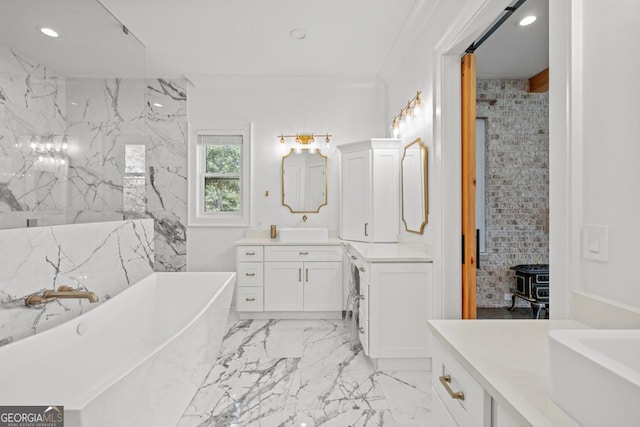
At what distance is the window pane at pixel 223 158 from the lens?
419 centimetres

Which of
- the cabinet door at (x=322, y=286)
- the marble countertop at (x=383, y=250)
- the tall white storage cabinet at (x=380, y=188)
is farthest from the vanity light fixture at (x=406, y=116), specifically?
the cabinet door at (x=322, y=286)

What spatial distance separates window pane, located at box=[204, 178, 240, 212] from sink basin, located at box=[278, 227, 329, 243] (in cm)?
76

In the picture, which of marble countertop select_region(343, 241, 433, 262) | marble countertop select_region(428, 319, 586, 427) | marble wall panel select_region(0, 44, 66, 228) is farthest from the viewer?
marble countertop select_region(343, 241, 433, 262)

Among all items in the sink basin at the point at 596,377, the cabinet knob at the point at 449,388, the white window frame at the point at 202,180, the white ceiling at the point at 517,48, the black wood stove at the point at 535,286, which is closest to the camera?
the sink basin at the point at 596,377

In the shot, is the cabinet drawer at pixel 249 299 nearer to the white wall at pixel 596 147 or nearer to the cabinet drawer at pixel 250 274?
the cabinet drawer at pixel 250 274

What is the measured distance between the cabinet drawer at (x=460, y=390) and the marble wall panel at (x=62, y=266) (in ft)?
6.36

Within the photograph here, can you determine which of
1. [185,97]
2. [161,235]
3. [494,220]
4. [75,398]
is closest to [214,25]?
[185,97]

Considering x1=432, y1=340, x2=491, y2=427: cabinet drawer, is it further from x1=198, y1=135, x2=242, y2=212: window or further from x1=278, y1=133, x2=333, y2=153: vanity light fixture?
x1=198, y1=135, x2=242, y2=212: window

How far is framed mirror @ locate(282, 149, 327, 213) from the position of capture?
4191mm

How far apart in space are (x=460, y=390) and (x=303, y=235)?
10.0ft

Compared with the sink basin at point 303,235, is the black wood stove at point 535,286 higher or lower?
lower

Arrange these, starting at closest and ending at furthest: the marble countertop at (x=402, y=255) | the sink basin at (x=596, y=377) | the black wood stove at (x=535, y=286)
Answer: the sink basin at (x=596, y=377) < the marble countertop at (x=402, y=255) < the black wood stove at (x=535, y=286)

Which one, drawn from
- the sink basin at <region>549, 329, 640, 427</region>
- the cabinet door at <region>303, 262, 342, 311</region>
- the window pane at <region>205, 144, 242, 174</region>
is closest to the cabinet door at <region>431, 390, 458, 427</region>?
the sink basin at <region>549, 329, 640, 427</region>

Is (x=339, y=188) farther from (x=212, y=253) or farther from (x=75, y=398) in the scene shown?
(x=75, y=398)
